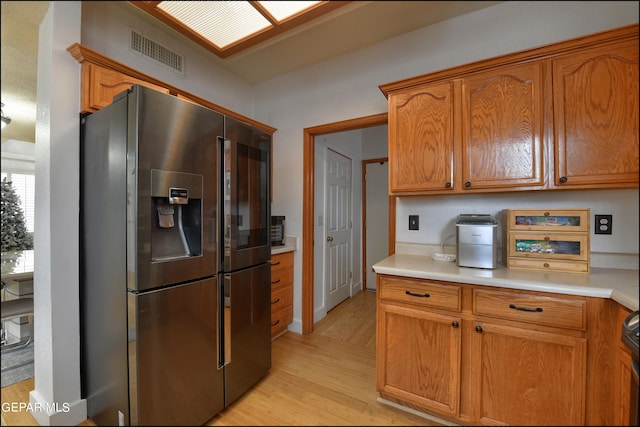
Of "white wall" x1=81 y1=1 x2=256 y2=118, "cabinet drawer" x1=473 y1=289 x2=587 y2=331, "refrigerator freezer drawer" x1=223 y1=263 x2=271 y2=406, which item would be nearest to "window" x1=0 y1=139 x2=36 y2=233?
"white wall" x1=81 y1=1 x2=256 y2=118

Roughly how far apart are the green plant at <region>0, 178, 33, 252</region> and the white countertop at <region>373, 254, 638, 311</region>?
1221mm

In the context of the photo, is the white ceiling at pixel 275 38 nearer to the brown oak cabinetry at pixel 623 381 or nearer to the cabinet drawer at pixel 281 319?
the brown oak cabinetry at pixel 623 381

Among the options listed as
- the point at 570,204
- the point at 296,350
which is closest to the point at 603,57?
the point at 570,204

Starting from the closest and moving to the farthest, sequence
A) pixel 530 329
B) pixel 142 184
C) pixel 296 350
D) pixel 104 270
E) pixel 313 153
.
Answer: pixel 142 184 < pixel 104 270 < pixel 530 329 < pixel 296 350 < pixel 313 153

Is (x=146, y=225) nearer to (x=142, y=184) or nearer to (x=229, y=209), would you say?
(x=142, y=184)

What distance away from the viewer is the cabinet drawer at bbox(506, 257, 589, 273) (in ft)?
2.85

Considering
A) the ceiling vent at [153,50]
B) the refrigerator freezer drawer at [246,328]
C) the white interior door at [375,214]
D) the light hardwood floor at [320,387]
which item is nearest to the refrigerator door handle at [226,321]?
A: the refrigerator freezer drawer at [246,328]

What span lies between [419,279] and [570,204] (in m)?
0.75

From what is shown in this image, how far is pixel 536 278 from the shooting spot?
3.14ft

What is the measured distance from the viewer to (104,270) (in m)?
0.77

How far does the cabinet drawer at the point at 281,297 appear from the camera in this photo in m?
1.97

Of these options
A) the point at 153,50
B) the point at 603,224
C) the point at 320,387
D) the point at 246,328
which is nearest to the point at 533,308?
the point at 603,224

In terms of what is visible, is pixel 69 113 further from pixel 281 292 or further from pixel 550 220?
pixel 281 292

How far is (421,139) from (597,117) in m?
0.66
